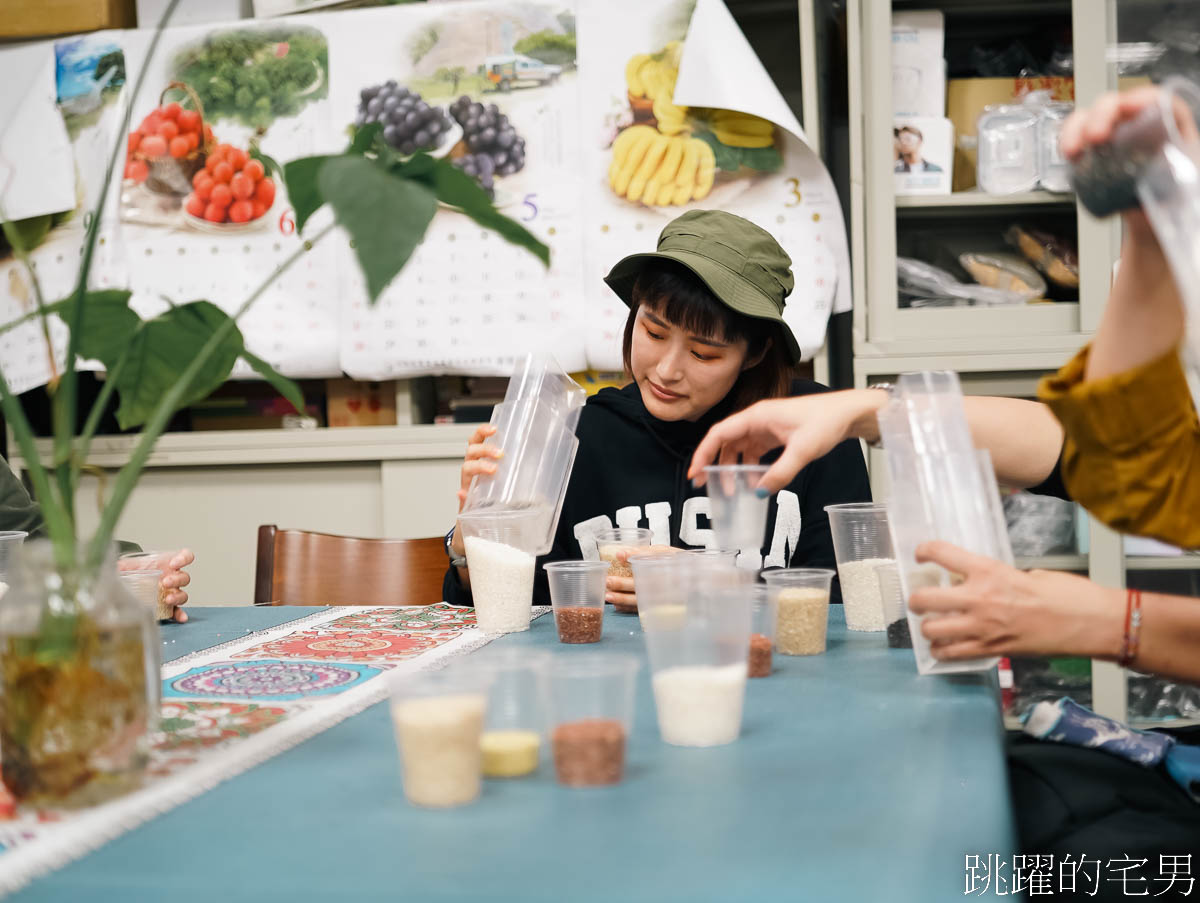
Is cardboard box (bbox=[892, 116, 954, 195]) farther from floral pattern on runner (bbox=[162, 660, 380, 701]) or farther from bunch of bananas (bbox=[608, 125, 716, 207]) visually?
floral pattern on runner (bbox=[162, 660, 380, 701])

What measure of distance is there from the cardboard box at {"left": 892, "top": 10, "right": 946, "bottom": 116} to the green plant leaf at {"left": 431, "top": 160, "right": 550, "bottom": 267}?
2.11 meters

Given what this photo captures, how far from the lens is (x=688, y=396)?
1.90 metres

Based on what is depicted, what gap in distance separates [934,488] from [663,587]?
29 centimetres

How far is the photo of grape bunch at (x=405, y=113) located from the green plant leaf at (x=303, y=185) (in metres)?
1.96

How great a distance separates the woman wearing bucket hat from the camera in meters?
1.81

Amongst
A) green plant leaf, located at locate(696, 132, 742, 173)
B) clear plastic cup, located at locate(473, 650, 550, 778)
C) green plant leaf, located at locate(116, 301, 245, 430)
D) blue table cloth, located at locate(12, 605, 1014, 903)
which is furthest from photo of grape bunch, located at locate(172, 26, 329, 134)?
clear plastic cup, located at locate(473, 650, 550, 778)

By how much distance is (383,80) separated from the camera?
2.83 metres

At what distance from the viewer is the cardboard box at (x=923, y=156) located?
2707 mm

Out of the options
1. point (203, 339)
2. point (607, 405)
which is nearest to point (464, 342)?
point (607, 405)

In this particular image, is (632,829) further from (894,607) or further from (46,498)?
(894,607)

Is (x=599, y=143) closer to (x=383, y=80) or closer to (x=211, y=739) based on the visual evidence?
(x=383, y=80)

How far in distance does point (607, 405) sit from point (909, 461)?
3.38ft

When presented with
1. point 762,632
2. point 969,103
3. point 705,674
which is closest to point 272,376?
point 705,674

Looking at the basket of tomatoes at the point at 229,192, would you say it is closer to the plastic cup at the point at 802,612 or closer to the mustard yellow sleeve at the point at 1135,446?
the plastic cup at the point at 802,612
